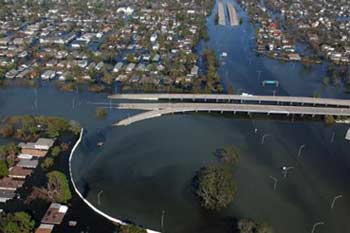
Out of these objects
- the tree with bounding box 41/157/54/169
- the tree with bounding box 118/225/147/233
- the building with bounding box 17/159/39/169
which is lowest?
the building with bounding box 17/159/39/169

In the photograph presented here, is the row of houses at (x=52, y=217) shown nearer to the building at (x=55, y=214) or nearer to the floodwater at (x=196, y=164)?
the building at (x=55, y=214)

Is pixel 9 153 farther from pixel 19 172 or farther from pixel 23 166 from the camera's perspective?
pixel 19 172

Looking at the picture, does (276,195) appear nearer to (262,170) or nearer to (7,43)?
(262,170)

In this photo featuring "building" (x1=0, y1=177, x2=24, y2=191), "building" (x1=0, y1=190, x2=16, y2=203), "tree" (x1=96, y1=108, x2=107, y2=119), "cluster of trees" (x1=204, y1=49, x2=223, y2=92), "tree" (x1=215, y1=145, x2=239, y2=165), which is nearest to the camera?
"building" (x1=0, y1=190, x2=16, y2=203)

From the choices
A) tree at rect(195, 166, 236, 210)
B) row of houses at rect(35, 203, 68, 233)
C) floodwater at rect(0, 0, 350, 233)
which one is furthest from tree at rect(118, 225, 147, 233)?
tree at rect(195, 166, 236, 210)

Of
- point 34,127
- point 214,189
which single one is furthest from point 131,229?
point 34,127

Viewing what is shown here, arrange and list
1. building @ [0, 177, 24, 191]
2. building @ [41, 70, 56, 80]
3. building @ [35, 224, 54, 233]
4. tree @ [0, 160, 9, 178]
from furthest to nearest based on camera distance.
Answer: building @ [41, 70, 56, 80], tree @ [0, 160, 9, 178], building @ [0, 177, 24, 191], building @ [35, 224, 54, 233]

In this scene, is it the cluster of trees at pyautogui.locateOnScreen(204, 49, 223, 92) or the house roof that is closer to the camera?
the house roof

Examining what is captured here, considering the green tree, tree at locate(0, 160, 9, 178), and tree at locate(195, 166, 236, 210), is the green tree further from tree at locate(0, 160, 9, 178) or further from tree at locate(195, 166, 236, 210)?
tree at locate(195, 166, 236, 210)

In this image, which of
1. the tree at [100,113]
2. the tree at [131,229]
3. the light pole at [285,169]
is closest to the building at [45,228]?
the tree at [131,229]
